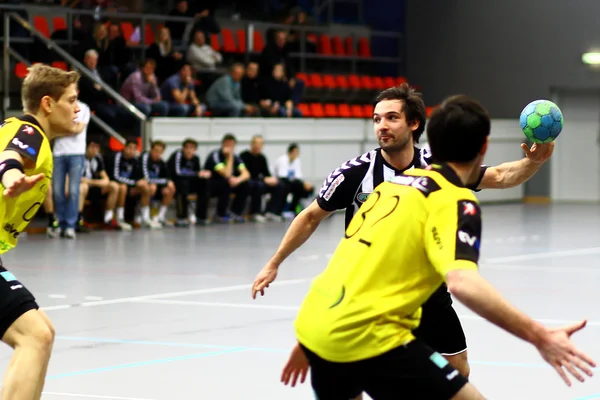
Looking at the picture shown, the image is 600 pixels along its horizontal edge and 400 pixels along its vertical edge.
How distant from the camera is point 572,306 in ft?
33.1

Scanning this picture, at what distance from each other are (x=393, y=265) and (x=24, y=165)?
206 cm

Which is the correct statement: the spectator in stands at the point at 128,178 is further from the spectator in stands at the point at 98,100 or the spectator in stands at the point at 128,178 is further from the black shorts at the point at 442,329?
the black shorts at the point at 442,329

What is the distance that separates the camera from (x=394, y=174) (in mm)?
5480

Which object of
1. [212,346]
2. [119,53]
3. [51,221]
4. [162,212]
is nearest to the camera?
[212,346]

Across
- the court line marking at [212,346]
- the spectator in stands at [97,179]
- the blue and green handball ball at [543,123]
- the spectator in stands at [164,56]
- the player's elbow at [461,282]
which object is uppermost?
the spectator in stands at [164,56]

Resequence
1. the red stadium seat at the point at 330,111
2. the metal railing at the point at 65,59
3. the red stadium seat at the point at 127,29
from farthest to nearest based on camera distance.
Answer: the red stadium seat at the point at 330,111 < the red stadium seat at the point at 127,29 < the metal railing at the point at 65,59

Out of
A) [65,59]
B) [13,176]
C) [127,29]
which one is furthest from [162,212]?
[13,176]

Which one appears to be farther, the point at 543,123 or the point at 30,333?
the point at 543,123

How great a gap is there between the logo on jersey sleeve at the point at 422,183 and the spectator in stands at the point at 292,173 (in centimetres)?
1769

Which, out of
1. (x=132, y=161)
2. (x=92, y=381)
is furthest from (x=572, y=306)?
(x=132, y=161)

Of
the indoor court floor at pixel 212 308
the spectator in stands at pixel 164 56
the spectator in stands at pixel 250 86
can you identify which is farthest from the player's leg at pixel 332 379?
the spectator in stands at pixel 250 86

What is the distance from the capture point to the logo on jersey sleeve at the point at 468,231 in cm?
338

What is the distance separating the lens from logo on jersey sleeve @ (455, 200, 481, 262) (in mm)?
3385

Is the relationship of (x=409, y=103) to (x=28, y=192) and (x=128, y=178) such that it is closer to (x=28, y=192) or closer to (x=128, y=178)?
(x=28, y=192)
